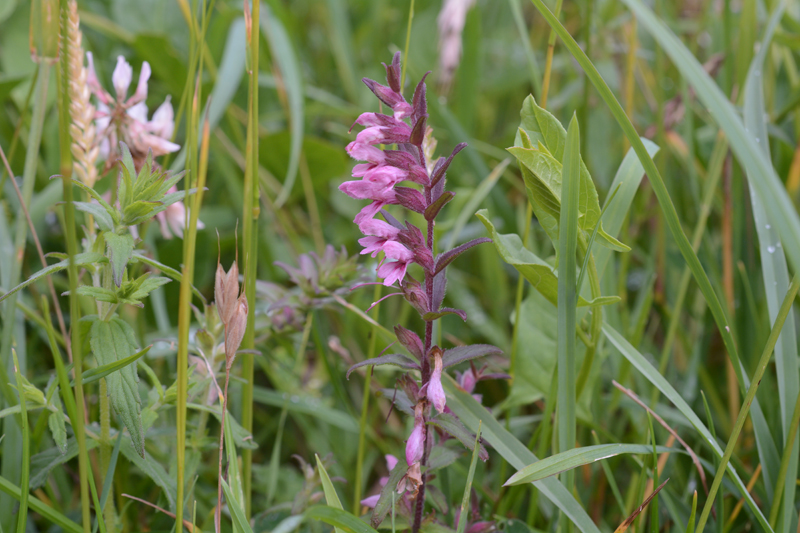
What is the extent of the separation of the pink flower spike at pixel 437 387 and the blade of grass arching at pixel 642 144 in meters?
0.29

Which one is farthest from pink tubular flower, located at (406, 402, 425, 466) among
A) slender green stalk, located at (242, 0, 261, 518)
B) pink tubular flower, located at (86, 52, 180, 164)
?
pink tubular flower, located at (86, 52, 180, 164)

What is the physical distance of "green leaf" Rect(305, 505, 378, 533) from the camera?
479 millimetres

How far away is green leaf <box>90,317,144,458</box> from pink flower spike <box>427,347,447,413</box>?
28 centimetres

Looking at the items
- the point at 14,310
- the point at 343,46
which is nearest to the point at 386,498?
the point at 14,310

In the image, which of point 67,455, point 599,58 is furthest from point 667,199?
point 599,58

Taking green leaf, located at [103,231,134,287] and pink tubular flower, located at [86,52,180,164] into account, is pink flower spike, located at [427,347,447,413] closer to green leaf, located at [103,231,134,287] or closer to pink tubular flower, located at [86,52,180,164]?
green leaf, located at [103,231,134,287]

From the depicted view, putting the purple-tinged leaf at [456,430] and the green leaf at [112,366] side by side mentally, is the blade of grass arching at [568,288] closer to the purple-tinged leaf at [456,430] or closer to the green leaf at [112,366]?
the purple-tinged leaf at [456,430]

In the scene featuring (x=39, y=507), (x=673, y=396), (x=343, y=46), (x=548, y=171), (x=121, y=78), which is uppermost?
(x=343, y=46)

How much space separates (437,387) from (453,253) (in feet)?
0.44

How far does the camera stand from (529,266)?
649mm

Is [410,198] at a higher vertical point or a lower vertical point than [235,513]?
higher

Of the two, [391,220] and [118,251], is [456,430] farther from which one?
[118,251]

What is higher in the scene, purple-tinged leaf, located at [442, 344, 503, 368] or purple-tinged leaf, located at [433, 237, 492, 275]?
purple-tinged leaf, located at [433, 237, 492, 275]

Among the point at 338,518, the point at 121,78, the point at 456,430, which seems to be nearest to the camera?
the point at 338,518
